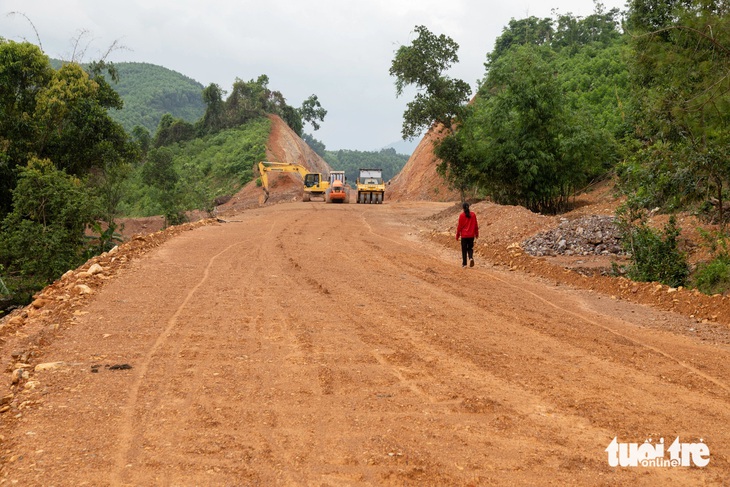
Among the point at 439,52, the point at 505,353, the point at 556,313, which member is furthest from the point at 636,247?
the point at 439,52

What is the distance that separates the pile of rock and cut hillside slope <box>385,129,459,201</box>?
30531mm

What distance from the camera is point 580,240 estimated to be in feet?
58.3

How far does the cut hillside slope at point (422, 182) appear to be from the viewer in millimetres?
52219

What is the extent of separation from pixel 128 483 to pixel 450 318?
6.12 meters

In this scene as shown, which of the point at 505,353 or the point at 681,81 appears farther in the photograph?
the point at 681,81

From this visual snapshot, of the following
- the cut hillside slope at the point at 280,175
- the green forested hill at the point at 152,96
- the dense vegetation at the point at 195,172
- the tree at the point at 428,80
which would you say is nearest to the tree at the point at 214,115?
the dense vegetation at the point at 195,172

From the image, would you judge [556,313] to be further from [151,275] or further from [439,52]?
[439,52]

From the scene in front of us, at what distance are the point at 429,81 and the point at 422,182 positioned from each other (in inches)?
930

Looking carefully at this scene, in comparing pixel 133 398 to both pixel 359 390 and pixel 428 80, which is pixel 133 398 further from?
pixel 428 80

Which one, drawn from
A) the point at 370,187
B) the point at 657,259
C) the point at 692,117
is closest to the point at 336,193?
the point at 370,187

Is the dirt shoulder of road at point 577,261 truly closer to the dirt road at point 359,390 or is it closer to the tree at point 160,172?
the dirt road at point 359,390

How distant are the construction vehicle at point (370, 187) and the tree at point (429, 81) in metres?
12.0

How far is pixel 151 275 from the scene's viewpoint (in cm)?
1287

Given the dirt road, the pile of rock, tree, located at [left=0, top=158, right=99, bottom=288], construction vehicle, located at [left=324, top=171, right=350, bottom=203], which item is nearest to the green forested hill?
construction vehicle, located at [left=324, top=171, right=350, bottom=203]
